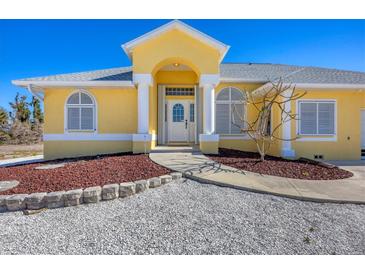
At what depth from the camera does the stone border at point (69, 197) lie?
4.28 meters

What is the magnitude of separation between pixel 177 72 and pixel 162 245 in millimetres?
9715

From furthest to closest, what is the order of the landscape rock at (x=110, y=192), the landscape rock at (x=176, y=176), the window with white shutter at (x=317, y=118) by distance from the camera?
the window with white shutter at (x=317, y=118) < the landscape rock at (x=176, y=176) < the landscape rock at (x=110, y=192)

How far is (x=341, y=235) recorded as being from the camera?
3346mm

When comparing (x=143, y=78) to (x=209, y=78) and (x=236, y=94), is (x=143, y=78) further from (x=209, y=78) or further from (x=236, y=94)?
(x=236, y=94)

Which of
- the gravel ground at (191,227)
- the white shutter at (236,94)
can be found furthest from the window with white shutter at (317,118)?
the gravel ground at (191,227)

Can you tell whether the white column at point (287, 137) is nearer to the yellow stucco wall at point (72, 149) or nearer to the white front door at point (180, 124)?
the white front door at point (180, 124)

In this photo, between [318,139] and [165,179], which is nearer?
[165,179]

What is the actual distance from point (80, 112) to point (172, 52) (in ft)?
17.0

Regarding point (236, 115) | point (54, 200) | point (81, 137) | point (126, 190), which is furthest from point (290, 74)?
point (54, 200)

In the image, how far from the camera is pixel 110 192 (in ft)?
15.5

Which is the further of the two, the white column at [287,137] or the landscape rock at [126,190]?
the white column at [287,137]

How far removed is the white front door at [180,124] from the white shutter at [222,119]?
5.02ft

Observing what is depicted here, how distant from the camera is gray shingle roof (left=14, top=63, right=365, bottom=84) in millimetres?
9677
